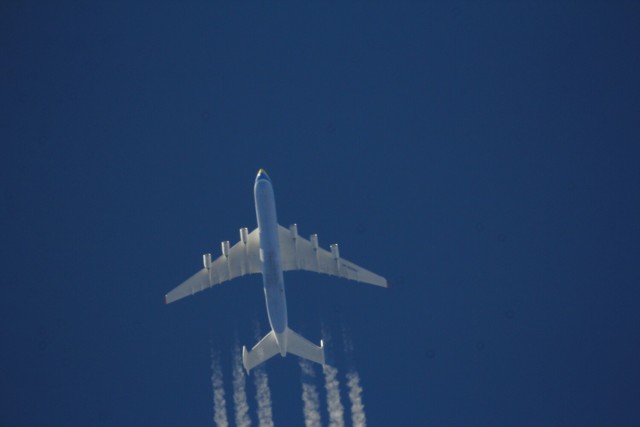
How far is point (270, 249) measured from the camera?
46656mm

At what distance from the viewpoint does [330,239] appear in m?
63.0

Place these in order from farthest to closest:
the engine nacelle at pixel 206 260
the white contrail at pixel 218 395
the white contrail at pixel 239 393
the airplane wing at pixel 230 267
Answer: the white contrail at pixel 218 395, the white contrail at pixel 239 393, the airplane wing at pixel 230 267, the engine nacelle at pixel 206 260

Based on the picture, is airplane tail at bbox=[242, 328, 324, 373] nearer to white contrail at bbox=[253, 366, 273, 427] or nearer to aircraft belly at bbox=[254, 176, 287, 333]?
aircraft belly at bbox=[254, 176, 287, 333]

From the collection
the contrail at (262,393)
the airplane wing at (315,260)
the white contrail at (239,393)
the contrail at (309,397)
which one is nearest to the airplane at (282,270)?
the airplane wing at (315,260)

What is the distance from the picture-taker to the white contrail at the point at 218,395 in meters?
55.0

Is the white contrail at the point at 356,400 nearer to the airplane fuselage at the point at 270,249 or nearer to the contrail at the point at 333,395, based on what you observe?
the contrail at the point at 333,395

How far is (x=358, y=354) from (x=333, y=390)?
4.22 metres

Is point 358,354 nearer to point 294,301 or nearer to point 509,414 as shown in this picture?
point 294,301

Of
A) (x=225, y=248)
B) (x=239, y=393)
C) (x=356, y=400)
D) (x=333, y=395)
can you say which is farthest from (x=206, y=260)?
(x=356, y=400)

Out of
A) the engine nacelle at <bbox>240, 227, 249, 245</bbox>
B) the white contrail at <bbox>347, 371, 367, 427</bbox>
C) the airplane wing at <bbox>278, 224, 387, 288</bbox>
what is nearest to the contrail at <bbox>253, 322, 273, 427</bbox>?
the white contrail at <bbox>347, 371, 367, 427</bbox>

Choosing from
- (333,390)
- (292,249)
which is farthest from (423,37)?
(333,390)

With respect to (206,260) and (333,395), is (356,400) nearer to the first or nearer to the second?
(333,395)

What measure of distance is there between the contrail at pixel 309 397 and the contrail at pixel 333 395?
3.27 ft

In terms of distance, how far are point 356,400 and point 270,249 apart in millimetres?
17347
